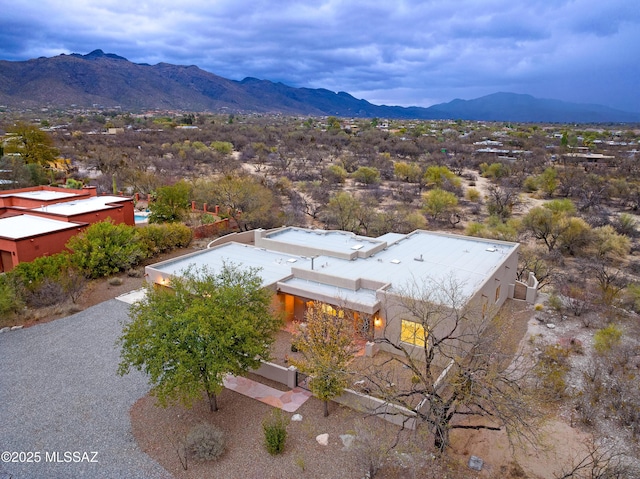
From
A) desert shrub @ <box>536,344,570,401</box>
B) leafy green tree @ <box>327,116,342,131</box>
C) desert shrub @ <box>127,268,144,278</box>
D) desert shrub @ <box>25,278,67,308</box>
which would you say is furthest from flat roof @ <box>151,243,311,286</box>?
leafy green tree @ <box>327,116,342,131</box>

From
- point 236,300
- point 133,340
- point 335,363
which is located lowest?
point 335,363

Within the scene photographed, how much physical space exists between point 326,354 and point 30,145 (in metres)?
47.6

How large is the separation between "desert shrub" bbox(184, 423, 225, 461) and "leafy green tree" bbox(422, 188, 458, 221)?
1085 inches

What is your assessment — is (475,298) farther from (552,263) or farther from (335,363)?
(552,263)

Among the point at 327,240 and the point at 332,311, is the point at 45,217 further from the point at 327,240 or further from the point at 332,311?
the point at 332,311

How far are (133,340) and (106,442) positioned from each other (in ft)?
8.60

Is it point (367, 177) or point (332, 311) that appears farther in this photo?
point (367, 177)

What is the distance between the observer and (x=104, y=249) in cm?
2267

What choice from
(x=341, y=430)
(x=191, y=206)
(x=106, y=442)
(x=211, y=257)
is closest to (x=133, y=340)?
(x=106, y=442)

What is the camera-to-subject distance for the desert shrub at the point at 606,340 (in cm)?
1558

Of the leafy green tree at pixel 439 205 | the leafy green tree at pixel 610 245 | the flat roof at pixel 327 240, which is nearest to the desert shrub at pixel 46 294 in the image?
the flat roof at pixel 327 240

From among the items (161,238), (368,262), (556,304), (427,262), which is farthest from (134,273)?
(556,304)

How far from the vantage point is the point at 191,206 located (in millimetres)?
37406

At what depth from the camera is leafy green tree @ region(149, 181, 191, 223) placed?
103 ft
